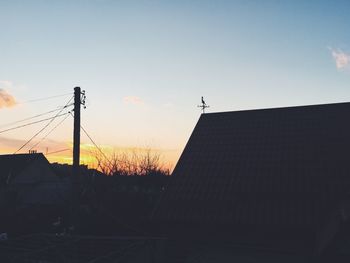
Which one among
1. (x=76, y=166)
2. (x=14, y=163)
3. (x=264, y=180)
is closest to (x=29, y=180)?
(x=14, y=163)

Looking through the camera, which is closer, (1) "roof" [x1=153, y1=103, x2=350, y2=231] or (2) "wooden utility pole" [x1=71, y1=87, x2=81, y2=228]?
(1) "roof" [x1=153, y1=103, x2=350, y2=231]

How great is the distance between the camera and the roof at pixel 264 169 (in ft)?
34.0

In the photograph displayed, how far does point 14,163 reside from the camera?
1478 inches

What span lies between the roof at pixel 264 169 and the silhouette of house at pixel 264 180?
29mm

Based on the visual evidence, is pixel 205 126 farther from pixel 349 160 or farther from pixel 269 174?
pixel 349 160

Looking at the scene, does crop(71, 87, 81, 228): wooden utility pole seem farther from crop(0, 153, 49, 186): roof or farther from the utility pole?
crop(0, 153, 49, 186): roof

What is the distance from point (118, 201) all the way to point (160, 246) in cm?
1086

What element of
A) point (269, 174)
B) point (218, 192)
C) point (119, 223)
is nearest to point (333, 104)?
point (269, 174)

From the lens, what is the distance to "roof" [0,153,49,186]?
35906 millimetres

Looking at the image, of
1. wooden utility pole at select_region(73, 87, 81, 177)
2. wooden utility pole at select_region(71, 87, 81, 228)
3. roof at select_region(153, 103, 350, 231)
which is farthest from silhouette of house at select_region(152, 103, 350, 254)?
wooden utility pole at select_region(73, 87, 81, 177)

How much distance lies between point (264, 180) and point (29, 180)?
32.1m

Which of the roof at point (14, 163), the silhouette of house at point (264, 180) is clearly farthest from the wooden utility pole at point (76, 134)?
the roof at point (14, 163)

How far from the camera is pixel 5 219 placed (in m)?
22.4

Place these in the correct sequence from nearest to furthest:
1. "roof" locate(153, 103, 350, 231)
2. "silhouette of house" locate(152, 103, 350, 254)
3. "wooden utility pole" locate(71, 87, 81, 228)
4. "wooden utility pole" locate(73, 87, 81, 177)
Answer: "silhouette of house" locate(152, 103, 350, 254), "roof" locate(153, 103, 350, 231), "wooden utility pole" locate(71, 87, 81, 228), "wooden utility pole" locate(73, 87, 81, 177)
